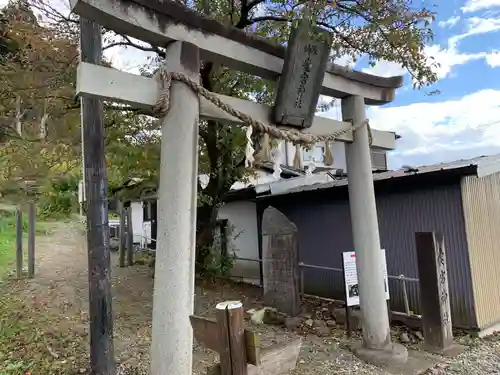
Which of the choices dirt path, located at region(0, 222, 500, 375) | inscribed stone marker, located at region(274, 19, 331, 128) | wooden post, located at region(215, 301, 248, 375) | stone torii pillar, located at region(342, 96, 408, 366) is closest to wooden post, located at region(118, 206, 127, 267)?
dirt path, located at region(0, 222, 500, 375)

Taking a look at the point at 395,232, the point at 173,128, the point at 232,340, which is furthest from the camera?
the point at 395,232

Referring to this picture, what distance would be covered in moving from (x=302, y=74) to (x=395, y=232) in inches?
176

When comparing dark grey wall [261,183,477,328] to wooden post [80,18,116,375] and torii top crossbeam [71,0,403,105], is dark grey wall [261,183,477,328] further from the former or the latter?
wooden post [80,18,116,375]

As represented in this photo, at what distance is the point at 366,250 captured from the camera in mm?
5586

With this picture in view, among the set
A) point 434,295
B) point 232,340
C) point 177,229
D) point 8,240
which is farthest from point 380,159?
point 232,340

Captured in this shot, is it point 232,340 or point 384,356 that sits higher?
point 232,340

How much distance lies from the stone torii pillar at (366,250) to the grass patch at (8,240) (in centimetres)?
866

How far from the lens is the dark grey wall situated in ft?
22.6

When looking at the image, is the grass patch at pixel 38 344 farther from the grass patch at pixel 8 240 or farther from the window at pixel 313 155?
the window at pixel 313 155

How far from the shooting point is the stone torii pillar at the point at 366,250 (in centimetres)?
542

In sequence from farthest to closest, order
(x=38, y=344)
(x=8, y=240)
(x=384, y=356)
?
(x=8, y=240)
(x=38, y=344)
(x=384, y=356)

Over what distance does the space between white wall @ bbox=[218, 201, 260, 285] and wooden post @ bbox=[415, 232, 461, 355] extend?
18.4ft

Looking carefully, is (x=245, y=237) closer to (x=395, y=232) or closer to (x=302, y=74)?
(x=395, y=232)

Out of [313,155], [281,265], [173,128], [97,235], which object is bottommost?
[281,265]
